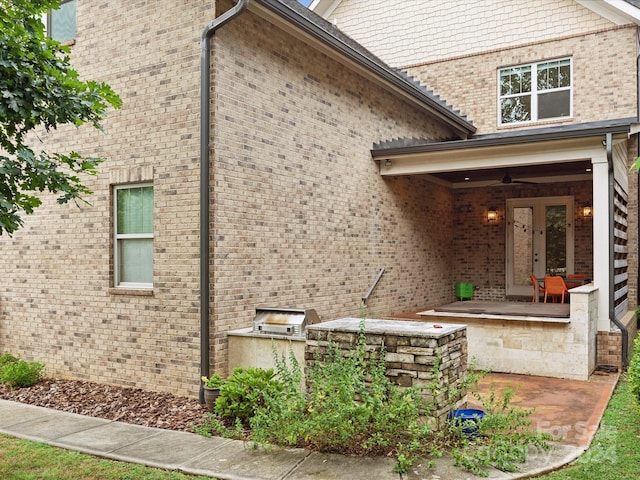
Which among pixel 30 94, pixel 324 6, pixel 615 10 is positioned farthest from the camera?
pixel 324 6

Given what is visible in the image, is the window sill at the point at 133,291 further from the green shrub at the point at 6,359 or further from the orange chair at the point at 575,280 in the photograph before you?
the orange chair at the point at 575,280

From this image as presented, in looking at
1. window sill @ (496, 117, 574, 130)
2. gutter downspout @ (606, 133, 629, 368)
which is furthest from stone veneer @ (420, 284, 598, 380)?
window sill @ (496, 117, 574, 130)

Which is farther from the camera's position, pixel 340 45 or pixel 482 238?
pixel 482 238

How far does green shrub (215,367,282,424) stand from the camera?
5767 millimetres

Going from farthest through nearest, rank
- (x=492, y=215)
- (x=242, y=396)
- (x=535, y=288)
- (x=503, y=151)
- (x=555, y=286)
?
(x=492, y=215), (x=535, y=288), (x=555, y=286), (x=503, y=151), (x=242, y=396)

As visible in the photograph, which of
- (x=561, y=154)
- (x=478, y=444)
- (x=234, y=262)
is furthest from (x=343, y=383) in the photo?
(x=561, y=154)

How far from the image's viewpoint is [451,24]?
51.0 ft

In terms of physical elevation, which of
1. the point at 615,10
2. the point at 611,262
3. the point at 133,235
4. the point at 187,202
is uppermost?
the point at 615,10

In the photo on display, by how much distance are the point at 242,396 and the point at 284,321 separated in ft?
3.88

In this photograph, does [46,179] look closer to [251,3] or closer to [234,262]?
[234,262]

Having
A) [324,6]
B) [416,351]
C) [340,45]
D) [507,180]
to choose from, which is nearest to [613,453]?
[416,351]

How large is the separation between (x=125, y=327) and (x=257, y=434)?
123 inches

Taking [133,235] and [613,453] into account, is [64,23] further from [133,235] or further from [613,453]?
[613,453]

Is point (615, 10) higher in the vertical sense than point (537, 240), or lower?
higher
